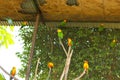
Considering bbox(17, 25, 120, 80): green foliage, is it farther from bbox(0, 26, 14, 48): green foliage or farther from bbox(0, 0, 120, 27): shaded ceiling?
bbox(0, 0, 120, 27): shaded ceiling

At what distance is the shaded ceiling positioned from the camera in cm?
322

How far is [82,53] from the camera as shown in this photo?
4.19 meters

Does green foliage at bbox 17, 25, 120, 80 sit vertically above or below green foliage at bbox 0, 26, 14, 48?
below

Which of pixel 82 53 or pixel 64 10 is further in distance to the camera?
pixel 82 53

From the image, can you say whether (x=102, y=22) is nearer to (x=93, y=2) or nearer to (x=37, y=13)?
(x=93, y=2)

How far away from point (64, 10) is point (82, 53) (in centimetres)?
101

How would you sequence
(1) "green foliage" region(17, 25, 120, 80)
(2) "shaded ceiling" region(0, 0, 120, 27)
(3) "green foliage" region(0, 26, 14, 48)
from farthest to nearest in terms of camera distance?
(3) "green foliage" region(0, 26, 14, 48) < (1) "green foliage" region(17, 25, 120, 80) < (2) "shaded ceiling" region(0, 0, 120, 27)

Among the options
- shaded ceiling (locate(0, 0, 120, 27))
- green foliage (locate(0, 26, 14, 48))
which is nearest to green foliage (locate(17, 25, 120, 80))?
green foliage (locate(0, 26, 14, 48))

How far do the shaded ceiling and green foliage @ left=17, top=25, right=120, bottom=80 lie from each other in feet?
2.07

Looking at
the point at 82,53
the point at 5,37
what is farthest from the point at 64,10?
the point at 5,37

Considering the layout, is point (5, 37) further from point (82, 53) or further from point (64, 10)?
point (64, 10)

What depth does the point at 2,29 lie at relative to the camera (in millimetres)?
4527

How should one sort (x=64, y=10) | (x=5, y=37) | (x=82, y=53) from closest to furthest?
1. (x=64, y=10)
2. (x=82, y=53)
3. (x=5, y=37)

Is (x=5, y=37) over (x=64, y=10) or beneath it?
beneath
